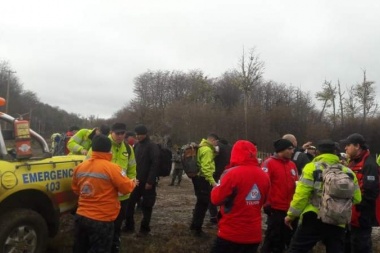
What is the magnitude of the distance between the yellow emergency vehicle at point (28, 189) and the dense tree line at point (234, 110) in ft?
61.9

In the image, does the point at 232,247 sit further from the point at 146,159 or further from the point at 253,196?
the point at 146,159

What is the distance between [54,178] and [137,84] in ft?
247

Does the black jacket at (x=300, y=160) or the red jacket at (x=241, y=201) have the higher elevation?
the black jacket at (x=300, y=160)

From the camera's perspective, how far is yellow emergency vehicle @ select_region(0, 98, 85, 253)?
477cm

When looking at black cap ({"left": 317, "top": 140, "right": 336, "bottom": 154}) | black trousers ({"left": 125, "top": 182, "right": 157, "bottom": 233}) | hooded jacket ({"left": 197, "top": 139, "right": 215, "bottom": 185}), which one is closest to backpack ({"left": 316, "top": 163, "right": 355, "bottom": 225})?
black cap ({"left": 317, "top": 140, "right": 336, "bottom": 154})

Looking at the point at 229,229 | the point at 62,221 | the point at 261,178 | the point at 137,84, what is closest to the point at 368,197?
the point at 261,178

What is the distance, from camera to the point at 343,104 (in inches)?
2094

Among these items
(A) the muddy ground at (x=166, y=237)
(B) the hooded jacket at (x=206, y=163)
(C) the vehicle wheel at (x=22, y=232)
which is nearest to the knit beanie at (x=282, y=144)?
(B) the hooded jacket at (x=206, y=163)

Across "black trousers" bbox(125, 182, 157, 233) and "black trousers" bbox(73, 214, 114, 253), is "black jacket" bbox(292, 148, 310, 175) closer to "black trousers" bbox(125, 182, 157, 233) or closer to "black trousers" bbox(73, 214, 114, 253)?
"black trousers" bbox(125, 182, 157, 233)

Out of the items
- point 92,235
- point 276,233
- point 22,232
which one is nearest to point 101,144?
point 92,235

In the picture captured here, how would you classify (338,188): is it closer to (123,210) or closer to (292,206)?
(292,206)

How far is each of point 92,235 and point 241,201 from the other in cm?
172

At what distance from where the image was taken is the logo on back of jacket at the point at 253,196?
4.51 metres

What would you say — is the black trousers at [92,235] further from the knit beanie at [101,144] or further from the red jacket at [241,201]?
the red jacket at [241,201]
